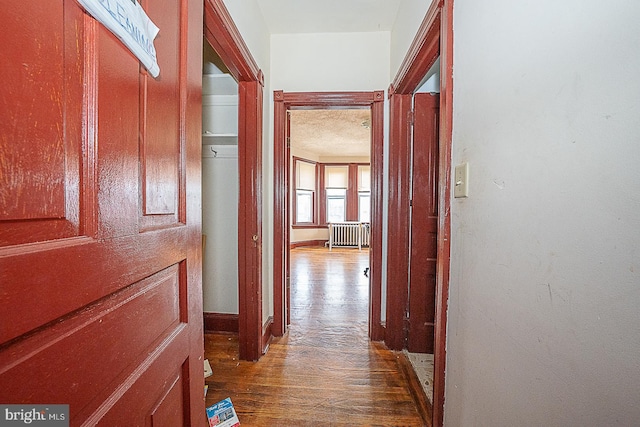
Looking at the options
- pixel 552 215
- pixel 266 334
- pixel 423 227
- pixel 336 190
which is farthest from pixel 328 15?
pixel 336 190

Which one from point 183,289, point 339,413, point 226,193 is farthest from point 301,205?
point 183,289

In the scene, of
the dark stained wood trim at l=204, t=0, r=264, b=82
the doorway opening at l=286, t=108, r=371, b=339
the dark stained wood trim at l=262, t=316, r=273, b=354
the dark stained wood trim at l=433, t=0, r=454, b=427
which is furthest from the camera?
the doorway opening at l=286, t=108, r=371, b=339

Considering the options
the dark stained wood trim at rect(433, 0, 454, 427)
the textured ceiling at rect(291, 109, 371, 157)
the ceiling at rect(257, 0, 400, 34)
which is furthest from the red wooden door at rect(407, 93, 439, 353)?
the textured ceiling at rect(291, 109, 371, 157)

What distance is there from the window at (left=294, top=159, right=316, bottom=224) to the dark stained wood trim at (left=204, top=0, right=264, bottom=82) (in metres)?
5.00

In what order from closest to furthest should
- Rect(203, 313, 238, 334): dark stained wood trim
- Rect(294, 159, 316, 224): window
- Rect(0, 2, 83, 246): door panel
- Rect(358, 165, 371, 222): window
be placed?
Rect(0, 2, 83, 246): door panel, Rect(203, 313, 238, 334): dark stained wood trim, Rect(294, 159, 316, 224): window, Rect(358, 165, 371, 222): window

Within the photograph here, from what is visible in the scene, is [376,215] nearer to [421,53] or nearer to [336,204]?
[421,53]

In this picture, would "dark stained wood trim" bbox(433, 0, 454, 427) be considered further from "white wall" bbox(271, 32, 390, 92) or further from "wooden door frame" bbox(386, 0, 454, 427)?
"white wall" bbox(271, 32, 390, 92)

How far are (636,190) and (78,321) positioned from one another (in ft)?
3.31

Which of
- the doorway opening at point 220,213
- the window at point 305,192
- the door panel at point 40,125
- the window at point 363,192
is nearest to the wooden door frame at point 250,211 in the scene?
the doorway opening at point 220,213

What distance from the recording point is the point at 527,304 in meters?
0.71

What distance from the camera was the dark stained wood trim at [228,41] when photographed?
1262 millimetres

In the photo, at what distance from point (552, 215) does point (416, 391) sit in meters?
1.50

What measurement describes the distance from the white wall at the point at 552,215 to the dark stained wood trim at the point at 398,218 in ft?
A: 3.75

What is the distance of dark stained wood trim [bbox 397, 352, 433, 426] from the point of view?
4.80ft
